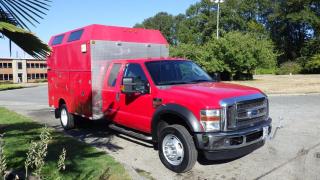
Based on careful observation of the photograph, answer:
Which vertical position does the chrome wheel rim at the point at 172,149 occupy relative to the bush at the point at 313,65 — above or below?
below

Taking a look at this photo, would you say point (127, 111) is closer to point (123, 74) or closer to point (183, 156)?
point (123, 74)

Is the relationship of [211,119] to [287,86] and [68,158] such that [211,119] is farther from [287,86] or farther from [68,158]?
[287,86]

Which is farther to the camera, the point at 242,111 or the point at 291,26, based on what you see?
the point at 291,26

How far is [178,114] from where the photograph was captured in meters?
6.31

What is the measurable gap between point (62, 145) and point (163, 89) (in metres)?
2.60

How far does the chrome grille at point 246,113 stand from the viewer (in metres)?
6.00

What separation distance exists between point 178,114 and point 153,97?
3.15ft

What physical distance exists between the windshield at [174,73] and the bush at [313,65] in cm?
5444

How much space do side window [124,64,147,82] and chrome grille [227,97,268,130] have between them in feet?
6.91

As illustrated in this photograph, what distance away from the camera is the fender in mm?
6004

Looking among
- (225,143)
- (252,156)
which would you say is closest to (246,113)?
(225,143)

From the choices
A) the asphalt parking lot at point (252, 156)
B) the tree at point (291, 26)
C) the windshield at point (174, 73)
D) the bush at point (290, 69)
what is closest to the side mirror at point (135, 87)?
the windshield at point (174, 73)

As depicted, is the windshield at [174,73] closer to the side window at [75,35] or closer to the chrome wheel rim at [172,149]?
the chrome wheel rim at [172,149]

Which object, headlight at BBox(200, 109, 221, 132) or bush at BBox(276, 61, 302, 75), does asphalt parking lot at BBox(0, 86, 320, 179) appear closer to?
headlight at BBox(200, 109, 221, 132)
